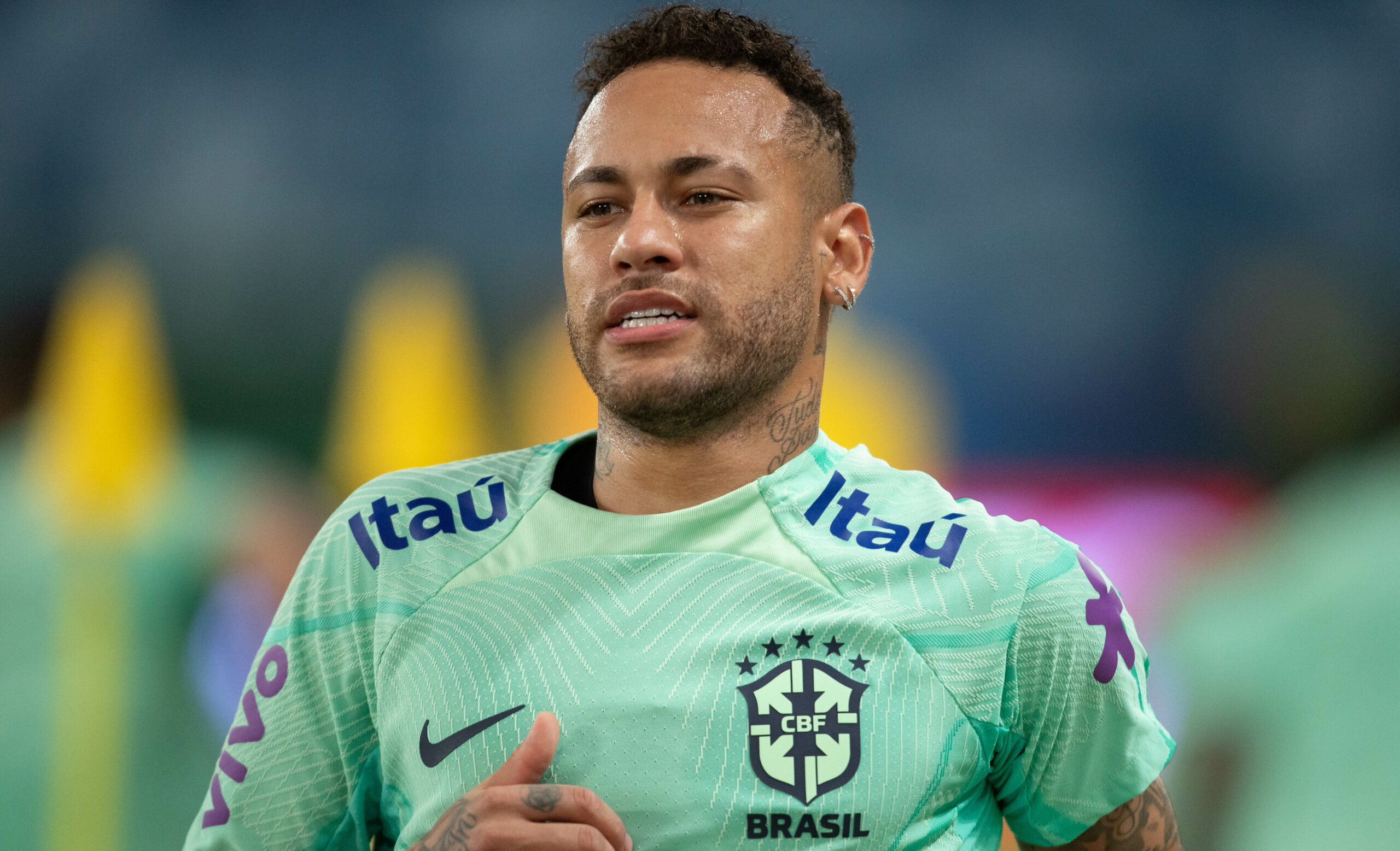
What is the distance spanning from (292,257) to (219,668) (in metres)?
0.76

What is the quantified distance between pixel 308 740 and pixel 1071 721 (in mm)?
718

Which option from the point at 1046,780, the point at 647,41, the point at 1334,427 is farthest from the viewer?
the point at 1334,427

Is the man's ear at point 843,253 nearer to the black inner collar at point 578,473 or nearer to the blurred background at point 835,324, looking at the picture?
the black inner collar at point 578,473

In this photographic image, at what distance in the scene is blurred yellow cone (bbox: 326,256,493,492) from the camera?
6.79 ft

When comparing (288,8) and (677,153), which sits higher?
(288,8)

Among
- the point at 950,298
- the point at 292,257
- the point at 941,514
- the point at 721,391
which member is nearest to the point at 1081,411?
the point at 950,298

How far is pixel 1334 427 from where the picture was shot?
1.94 m

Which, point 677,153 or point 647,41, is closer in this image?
point 677,153

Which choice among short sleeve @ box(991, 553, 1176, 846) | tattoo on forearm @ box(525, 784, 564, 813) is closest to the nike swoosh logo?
tattoo on forearm @ box(525, 784, 564, 813)

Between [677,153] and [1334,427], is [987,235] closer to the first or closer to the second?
[1334,427]

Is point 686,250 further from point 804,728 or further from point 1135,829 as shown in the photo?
point 1135,829

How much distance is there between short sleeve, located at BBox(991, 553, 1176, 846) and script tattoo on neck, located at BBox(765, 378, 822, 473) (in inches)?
11.0

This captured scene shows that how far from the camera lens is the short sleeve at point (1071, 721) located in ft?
3.41

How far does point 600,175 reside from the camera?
1156mm
